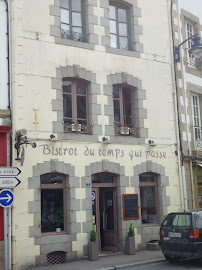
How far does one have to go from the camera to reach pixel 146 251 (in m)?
13.1

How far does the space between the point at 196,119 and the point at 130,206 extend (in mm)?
5247

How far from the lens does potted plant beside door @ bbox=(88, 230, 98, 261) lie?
11805 mm

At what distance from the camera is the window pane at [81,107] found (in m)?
13.0

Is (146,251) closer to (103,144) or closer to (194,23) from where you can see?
(103,144)

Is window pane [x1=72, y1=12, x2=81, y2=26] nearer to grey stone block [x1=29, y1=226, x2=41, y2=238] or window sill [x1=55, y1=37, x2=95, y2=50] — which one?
window sill [x1=55, y1=37, x2=95, y2=50]

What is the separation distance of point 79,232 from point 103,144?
295 cm

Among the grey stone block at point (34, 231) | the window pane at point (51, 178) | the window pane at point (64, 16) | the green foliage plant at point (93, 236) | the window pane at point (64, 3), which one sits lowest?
the green foliage plant at point (93, 236)

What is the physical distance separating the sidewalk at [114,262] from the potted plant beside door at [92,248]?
0.51 feet

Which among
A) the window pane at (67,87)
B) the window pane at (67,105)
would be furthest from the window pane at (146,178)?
the window pane at (67,87)

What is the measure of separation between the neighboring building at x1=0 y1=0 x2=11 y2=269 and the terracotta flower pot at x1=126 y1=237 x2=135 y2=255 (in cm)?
409

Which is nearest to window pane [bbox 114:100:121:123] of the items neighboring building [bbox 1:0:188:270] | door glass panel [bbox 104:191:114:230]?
neighboring building [bbox 1:0:188:270]

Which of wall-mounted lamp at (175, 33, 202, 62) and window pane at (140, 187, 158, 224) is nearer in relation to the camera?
window pane at (140, 187, 158, 224)

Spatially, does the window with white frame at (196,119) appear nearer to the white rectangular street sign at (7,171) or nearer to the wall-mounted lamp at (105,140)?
the wall-mounted lamp at (105,140)

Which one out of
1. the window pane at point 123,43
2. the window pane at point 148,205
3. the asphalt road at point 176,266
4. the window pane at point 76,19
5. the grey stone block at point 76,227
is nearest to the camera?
the asphalt road at point 176,266
